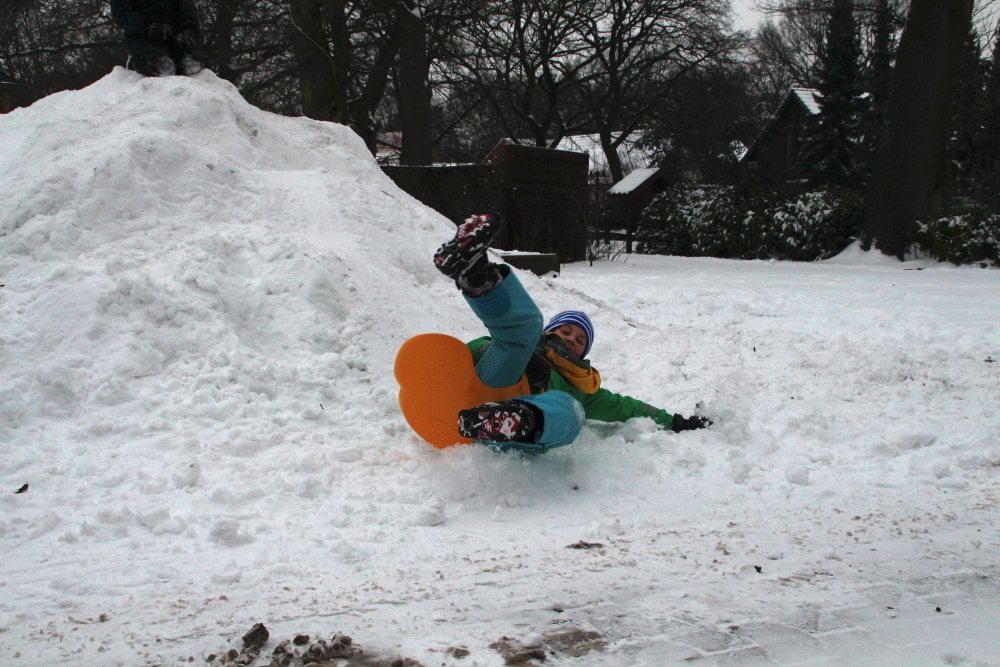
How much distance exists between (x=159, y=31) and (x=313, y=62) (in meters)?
3.79

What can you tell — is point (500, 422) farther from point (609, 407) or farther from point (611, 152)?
point (611, 152)

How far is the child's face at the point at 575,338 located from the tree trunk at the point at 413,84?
11784mm

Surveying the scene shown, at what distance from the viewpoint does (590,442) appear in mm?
3488

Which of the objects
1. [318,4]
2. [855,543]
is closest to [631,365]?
[855,543]

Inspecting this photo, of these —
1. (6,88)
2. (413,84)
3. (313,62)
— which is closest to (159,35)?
(313,62)

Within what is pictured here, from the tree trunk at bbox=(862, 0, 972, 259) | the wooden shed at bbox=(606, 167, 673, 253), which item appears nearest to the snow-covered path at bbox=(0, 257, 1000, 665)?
the tree trunk at bbox=(862, 0, 972, 259)

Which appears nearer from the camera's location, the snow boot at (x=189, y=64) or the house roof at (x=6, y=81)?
the snow boot at (x=189, y=64)

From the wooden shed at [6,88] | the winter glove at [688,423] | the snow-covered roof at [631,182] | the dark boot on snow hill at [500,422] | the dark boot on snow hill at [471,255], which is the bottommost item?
the winter glove at [688,423]

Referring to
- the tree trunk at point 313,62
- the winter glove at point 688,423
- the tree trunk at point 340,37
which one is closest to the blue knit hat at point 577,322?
the winter glove at point 688,423

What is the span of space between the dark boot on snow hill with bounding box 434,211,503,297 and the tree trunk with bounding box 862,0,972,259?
34.8 ft

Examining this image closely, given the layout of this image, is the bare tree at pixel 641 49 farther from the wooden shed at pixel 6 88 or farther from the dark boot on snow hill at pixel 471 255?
the dark boot on snow hill at pixel 471 255

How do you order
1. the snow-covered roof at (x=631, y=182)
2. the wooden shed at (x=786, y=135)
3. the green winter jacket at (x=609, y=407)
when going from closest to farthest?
the green winter jacket at (x=609, y=407)
the snow-covered roof at (x=631, y=182)
the wooden shed at (x=786, y=135)

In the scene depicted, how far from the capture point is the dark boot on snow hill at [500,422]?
279 cm

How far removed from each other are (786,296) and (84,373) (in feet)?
19.5
